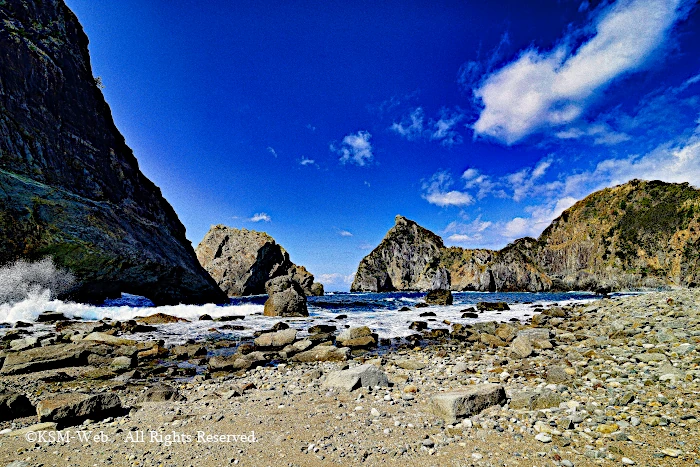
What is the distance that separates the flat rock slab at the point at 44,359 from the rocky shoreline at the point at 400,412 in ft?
0.76

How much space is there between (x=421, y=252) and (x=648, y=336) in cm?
16441

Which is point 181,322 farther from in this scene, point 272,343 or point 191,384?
point 191,384

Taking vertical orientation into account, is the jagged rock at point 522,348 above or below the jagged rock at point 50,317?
below

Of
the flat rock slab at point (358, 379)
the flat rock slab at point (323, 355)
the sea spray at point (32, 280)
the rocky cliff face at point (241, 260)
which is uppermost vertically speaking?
the rocky cliff face at point (241, 260)

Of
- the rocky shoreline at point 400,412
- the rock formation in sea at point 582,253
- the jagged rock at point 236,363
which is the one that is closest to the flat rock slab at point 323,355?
the jagged rock at point 236,363

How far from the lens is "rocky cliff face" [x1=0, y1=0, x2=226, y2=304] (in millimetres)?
26859

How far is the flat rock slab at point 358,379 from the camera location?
7.73 meters

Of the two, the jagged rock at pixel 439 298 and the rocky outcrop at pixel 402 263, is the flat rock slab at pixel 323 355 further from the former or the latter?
the rocky outcrop at pixel 402 263

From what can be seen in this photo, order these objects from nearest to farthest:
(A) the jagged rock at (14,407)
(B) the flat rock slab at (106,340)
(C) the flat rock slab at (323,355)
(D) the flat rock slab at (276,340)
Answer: (A) the jagged rock at (14,407), (C) the flat rock slab at (323,355), (B) the flat rock slab at (106,340), (D) the flat rock slab at (276,340)

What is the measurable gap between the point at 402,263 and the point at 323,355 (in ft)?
533

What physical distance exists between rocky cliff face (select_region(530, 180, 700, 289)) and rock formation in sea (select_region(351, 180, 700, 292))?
0.29 meters

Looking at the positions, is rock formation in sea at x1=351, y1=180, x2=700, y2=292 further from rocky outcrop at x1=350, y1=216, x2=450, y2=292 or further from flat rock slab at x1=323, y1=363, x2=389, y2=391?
flat rock slab at x1=323, y1=363, x2=389, y2=391

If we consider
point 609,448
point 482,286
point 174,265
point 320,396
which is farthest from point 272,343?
point 482,286

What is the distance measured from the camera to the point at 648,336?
1035cm
